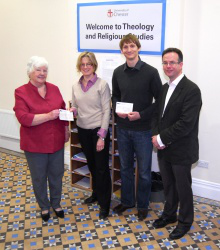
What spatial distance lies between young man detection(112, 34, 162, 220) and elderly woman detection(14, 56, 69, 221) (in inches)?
23.6

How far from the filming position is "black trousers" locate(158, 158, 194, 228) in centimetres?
261

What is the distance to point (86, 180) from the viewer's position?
3854mm

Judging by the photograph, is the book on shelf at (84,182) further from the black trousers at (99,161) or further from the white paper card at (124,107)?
the white paper card at (124,107)

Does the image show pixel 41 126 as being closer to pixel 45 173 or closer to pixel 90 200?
pixel 45 173

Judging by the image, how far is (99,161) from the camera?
3.02 meters

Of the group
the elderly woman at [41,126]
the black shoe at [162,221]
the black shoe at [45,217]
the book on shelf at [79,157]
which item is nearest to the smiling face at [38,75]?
the elderly woman at [41,126]

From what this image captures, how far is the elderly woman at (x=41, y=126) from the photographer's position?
8.78ft

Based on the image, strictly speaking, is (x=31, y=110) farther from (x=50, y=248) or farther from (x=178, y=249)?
(x=178, y=249)

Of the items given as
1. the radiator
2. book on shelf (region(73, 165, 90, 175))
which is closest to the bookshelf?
book on shelf (region(73, 165, 90, 175))

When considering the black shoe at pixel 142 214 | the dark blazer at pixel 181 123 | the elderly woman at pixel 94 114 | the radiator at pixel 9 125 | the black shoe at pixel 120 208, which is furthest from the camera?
the radiator at pixel 9 125

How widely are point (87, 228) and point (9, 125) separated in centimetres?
257

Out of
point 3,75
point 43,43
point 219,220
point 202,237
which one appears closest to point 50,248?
point 202,237

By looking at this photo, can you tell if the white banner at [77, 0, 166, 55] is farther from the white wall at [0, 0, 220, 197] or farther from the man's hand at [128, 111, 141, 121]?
the man's hand at [128, 111, 141, 121]

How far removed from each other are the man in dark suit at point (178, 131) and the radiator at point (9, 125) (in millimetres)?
2781
